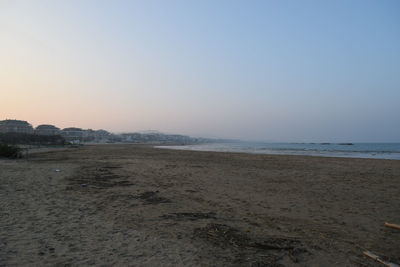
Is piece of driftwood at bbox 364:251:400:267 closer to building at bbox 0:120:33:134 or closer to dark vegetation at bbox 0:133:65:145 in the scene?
dark vegetation at bbox 0:133:65:145

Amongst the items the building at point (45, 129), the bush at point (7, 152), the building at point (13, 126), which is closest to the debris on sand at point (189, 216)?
the bush at point (7, 152)

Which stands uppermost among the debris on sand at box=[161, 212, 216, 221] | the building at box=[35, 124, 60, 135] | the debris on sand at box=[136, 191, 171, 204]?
the building at box=[35, 124, 60, 135]

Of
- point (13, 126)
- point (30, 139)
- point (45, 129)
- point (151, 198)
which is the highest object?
point (13, 126)

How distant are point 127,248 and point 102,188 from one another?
6.17m

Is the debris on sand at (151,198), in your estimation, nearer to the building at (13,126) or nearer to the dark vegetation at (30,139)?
the dark vegetation at (30,139)

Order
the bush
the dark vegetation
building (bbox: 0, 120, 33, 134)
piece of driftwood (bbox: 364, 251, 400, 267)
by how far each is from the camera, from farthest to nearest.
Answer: building (bbox: 0, 120, 33, 134), the dark vegetation, the bush, piece of driftwood (bbox: 364, 251, 400, 267)

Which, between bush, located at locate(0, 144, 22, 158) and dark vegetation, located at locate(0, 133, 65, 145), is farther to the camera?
dark vegetation, located at locate(0, 133, 65, 145)

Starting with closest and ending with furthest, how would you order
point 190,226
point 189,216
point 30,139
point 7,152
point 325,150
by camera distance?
A: point 190,226
point 189,216
point 7,152
point 325,150
point 30,139

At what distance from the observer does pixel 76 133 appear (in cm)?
14888

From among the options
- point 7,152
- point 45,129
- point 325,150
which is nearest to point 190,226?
point 7,152

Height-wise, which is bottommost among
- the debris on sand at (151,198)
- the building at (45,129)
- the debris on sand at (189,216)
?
the debris on sand at (151,198)

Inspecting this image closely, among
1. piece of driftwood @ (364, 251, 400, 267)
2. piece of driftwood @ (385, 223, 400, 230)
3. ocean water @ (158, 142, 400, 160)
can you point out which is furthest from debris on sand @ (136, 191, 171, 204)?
ocean water @ (158, 142, 400, 160)

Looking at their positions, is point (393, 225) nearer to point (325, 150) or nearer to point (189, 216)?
point (189, 216)

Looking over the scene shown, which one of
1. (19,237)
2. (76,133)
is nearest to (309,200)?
(19,237)
